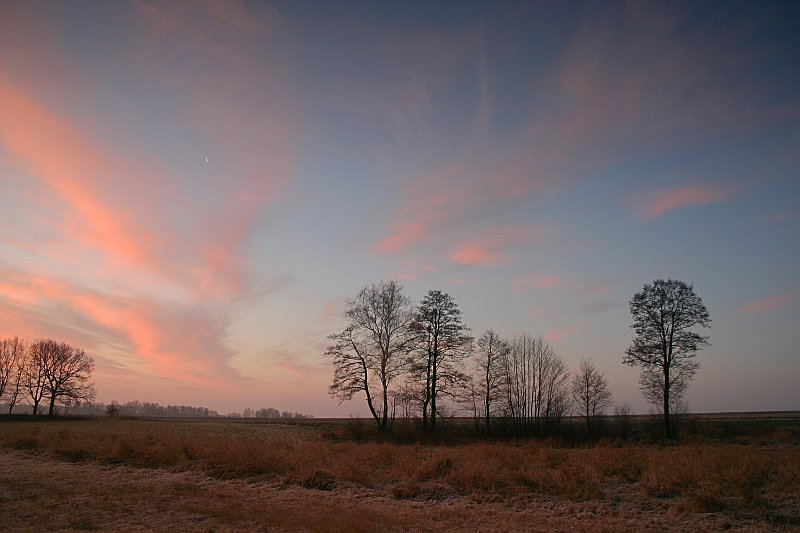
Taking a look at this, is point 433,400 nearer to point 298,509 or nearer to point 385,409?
point 385,409

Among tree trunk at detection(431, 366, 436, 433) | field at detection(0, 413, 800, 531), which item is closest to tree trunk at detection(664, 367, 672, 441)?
tree trunk at detection(431, 366, 436, 433)

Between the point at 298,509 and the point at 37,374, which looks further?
the point at 37,374

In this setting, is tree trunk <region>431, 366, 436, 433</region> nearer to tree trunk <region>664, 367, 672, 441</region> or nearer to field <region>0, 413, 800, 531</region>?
field <region>0, 413, 800, 531</region>

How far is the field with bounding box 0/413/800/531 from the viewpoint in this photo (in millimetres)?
11008

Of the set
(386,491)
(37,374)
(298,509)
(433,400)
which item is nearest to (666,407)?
(433,400)

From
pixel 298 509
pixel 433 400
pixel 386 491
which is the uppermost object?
pixel 433 400

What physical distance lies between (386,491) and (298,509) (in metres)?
3.63

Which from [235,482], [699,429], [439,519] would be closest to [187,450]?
[235,482]

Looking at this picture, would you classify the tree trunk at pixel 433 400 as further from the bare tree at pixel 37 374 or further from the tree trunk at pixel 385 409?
the bare tree at pixel 37 374

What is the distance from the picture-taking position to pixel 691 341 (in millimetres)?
35938

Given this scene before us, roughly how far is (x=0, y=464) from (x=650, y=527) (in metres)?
25.5

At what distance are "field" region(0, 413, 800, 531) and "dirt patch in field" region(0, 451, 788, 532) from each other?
4cm

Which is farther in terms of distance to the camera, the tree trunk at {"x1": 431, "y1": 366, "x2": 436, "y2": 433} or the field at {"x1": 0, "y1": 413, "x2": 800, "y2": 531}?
the tree trunk at {"x1": 431, "y1": 366, "x2": 436, "y2": 433}

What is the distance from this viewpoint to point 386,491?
15227 mm
